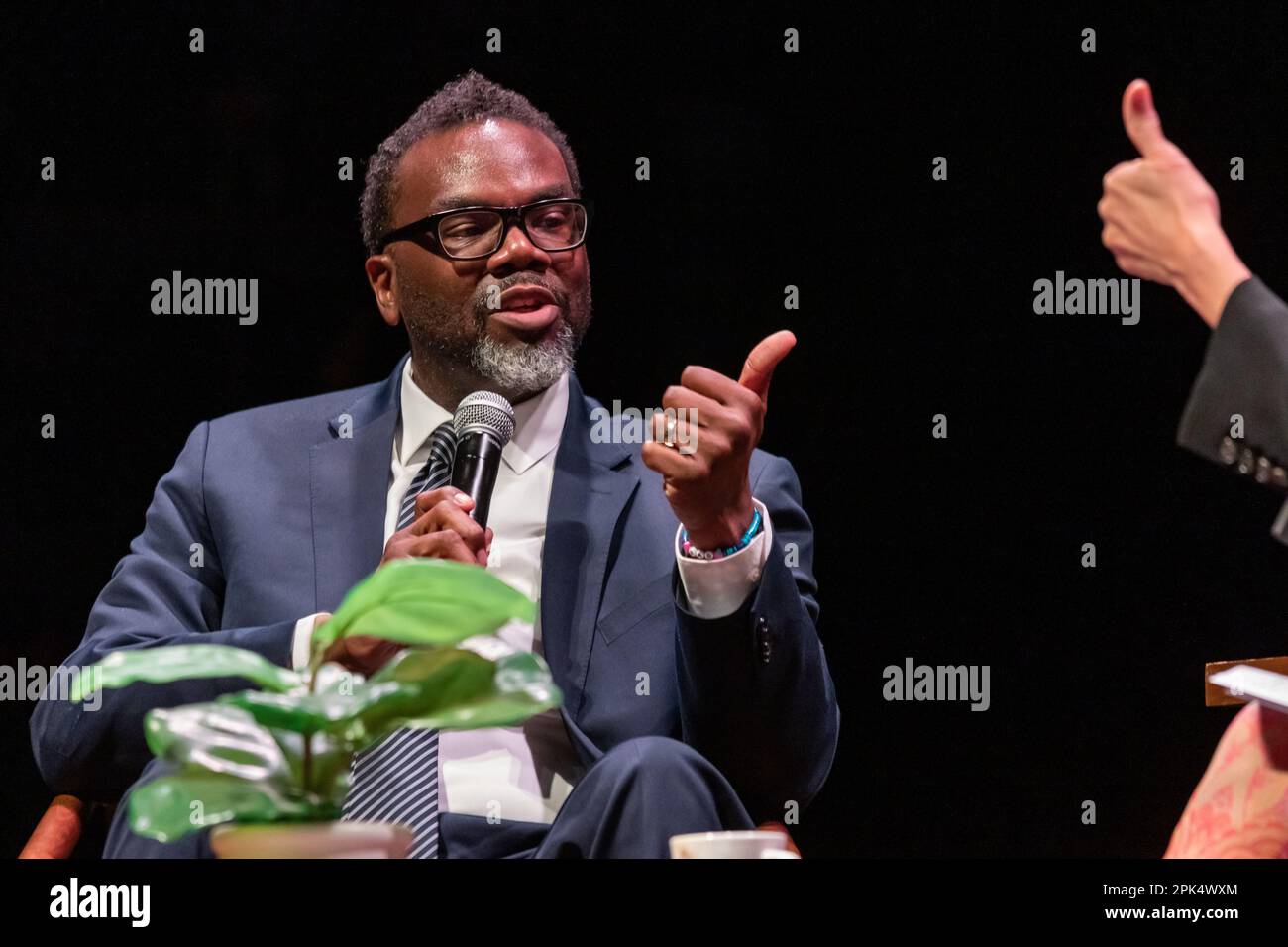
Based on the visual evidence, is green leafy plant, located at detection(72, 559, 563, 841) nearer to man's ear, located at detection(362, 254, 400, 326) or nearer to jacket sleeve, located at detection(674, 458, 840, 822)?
jacket sleeve, located at detection(674, 458, 840, 822)

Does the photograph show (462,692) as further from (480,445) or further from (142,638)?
(142,638)

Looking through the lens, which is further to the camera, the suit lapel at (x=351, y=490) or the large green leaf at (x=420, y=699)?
the suit lapel at (x=351, y=490)

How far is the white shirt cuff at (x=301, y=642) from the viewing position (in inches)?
83.4

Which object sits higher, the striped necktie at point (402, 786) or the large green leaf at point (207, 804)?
the large green leaf at point (207, 804)

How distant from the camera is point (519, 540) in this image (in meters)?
2.41

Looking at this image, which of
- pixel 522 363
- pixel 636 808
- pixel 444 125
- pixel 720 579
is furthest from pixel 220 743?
Result: pixel 444 125

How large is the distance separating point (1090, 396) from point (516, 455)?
97 cm

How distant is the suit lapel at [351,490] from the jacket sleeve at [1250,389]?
3.98ft

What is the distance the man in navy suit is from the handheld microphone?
7 centimetres

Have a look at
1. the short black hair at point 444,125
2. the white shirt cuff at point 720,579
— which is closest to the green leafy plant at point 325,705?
the white shirt cuff at point 720,579

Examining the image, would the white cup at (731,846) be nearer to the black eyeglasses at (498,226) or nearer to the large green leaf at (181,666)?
the large green leaf at (181,666)

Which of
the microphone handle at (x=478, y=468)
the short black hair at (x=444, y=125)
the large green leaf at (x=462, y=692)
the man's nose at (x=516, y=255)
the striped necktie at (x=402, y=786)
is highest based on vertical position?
the short black hair at (x=444, y=125)
